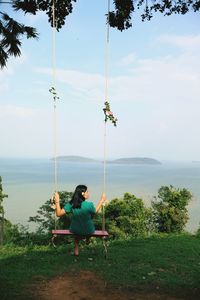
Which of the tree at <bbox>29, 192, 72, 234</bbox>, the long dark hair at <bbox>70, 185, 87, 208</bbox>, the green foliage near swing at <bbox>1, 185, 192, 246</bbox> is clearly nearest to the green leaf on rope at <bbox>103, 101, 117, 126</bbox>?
the long dark hair at <bbox>70, 185, 87, 208</bbox>

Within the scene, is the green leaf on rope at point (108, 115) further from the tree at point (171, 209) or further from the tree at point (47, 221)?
the tree at point (171, 209)

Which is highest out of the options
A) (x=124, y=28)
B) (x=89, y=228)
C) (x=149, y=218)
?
(x=124, y=28)

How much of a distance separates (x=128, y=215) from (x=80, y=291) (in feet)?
51.6

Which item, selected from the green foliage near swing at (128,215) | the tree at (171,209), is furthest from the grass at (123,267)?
the tree at (171,209)

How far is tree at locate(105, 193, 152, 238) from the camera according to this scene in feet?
71.9

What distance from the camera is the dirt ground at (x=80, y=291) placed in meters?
6.68

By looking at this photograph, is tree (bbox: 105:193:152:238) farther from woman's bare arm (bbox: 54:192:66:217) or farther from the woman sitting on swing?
woman's bare arm (bbox: 54:192:66:217)

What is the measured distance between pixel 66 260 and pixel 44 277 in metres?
1.24

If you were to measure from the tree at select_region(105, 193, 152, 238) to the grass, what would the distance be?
10598mm

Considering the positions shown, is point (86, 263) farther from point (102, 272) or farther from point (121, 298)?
point (121, 298)

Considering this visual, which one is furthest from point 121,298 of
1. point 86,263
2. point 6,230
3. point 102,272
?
point 6,230

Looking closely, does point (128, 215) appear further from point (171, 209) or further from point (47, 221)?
point (47, 221)

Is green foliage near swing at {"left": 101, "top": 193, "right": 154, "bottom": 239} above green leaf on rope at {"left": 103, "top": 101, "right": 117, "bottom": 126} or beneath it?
beneath

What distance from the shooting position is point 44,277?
7.64 metres
